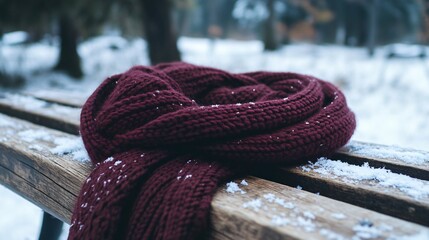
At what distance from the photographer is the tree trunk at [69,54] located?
7.64 meters

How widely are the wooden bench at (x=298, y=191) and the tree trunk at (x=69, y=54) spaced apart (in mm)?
6606

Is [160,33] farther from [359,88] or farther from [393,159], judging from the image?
[393,159]

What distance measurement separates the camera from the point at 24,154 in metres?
1.19

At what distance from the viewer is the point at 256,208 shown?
76 cm

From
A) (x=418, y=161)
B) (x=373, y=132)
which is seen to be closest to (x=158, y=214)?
(x=418, y=161)

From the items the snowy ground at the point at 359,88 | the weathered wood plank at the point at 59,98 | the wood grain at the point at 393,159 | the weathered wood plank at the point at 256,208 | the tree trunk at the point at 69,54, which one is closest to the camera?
the weathered wood plank at the point at 256,208

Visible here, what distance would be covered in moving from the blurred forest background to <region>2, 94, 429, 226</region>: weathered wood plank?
5.30 metres

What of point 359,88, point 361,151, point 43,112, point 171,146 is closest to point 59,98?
point 43,112

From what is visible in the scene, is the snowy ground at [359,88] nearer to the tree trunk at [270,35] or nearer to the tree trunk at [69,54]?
the tree trunk at [69,54]

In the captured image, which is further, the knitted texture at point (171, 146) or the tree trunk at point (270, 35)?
the tree trunk at point (270, 35)

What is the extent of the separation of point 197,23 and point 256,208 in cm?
2623

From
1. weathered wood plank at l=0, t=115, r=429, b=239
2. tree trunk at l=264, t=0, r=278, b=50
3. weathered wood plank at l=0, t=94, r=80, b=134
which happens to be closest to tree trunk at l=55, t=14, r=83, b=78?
weathered wood plank at l=0, t=94, r=80, b=134

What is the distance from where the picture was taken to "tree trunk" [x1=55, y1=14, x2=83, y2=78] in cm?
764

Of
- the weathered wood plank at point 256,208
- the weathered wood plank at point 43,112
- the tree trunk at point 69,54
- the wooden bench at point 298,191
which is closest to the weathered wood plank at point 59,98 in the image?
the weathered wood plank at point 43,112
